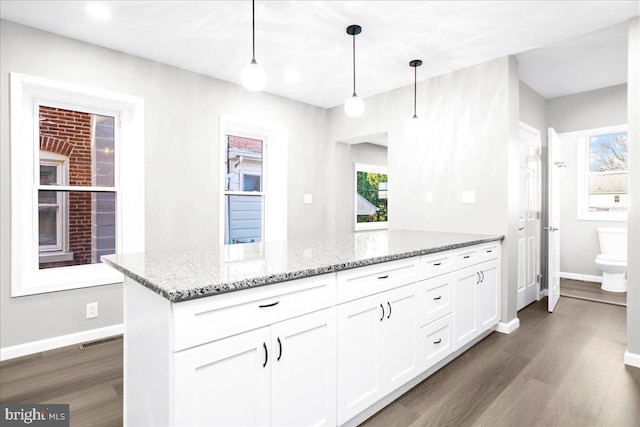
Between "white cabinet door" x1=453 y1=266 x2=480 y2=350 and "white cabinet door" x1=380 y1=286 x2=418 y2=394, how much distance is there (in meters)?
0.58

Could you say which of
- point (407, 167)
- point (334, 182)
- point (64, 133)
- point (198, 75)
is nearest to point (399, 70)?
point (407, 167)

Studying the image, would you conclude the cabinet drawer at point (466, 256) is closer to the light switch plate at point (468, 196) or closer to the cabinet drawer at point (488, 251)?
the cabinet drawer at point (488, 251)

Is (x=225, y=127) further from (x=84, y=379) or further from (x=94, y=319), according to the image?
(x=84, y=379)

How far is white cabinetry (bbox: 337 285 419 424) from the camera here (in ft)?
5.49

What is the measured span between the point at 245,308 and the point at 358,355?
745mm

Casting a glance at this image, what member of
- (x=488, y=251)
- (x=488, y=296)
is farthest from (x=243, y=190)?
(x=488, y=296)

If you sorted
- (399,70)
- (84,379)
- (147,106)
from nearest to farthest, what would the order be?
(84,379), (147,106), (399,70)

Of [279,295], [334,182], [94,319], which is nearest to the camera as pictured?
[279,295]

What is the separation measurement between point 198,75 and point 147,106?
645 millimetres

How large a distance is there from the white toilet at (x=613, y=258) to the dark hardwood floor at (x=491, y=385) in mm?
1546

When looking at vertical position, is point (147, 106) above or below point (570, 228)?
above

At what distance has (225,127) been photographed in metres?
3.88

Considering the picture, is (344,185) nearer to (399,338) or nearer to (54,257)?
(399,338)

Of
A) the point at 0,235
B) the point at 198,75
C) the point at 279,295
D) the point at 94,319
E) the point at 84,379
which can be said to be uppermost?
the point at 198,75
